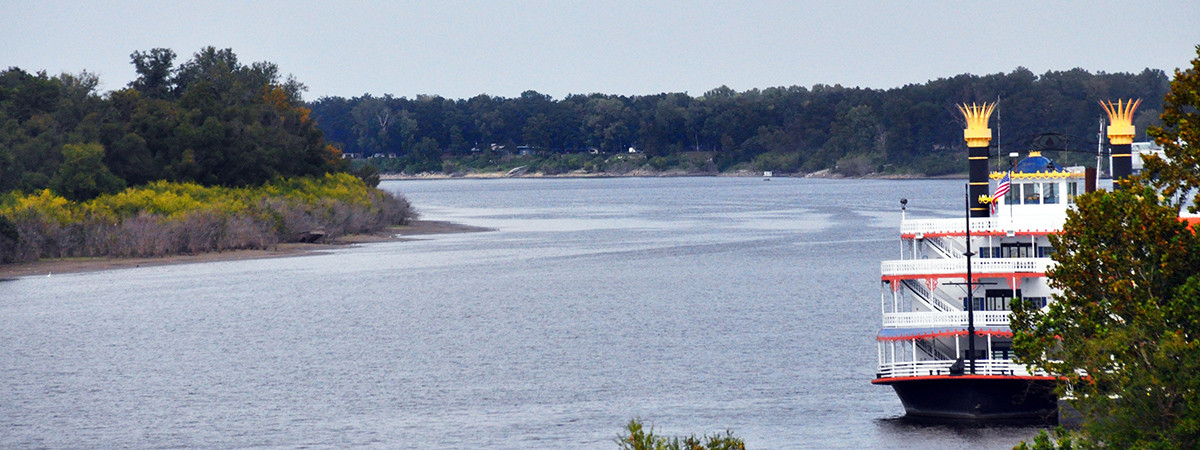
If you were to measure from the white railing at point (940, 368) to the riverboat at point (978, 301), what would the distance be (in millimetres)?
29

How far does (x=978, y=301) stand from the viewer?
42344mm

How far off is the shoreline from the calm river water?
89.8 inches

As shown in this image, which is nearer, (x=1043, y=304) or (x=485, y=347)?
(x=1043, y=304)

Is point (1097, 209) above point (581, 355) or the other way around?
above

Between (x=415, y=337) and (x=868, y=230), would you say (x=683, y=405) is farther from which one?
(x=868, y=230)

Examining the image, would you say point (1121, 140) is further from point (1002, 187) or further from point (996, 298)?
point (996, 298)

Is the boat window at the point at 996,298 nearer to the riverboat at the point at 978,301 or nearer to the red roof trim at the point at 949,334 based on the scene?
the riverboat at the point at 978,301

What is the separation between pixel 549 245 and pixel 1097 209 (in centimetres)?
9784

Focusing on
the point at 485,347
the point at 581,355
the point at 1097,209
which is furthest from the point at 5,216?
the point at 1097,209

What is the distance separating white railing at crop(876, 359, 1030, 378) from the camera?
38656mm

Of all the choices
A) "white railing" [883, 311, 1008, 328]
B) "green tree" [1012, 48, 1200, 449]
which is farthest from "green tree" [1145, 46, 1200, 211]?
"white railing" [883, 311, 1008, 328]

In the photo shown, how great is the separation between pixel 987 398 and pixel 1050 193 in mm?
10075

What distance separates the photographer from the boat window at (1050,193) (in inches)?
1807

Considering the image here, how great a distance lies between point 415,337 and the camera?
63.8 meters
